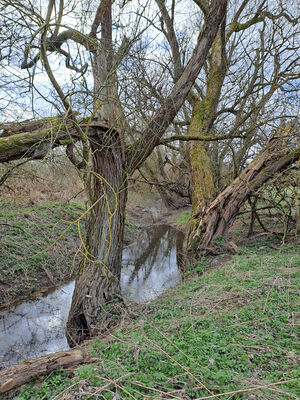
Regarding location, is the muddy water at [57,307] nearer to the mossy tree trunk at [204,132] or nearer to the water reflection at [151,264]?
the water reflection at [151,264]

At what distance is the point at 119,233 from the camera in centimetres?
541

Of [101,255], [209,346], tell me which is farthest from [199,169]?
[209,346]

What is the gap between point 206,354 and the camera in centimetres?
270

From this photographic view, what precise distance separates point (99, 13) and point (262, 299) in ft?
17.3

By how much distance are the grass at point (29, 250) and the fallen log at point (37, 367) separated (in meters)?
3.47

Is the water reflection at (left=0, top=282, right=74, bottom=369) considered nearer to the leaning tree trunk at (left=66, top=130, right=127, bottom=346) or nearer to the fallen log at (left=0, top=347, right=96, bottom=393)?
the leaning tree trunk at (left=66, top=130, right=127, bottom=346)

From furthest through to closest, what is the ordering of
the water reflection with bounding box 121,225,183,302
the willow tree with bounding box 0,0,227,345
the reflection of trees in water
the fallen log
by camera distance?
the reflection of trees in water, the water reflection with bounding box 121,225,183,302, the willow tree with bounding box 0,0,227,345, the fallen log

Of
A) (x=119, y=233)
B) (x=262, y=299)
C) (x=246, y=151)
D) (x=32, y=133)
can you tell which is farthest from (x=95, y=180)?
(x=246, y=151)

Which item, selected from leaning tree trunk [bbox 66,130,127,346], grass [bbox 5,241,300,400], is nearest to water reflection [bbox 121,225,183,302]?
leaning tree trunk [bbox 66,130,127,346]

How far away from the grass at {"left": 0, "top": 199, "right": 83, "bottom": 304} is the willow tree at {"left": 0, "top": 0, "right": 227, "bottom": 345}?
6.39ft

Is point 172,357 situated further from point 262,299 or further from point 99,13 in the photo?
point 99,13

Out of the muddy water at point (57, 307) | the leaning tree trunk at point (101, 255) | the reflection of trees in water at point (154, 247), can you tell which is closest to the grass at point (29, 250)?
the muddy water at point (57, 307)

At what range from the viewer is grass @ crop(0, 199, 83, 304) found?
6906 mm

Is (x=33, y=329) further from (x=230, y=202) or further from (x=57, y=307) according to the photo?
(x=230, y=202)
